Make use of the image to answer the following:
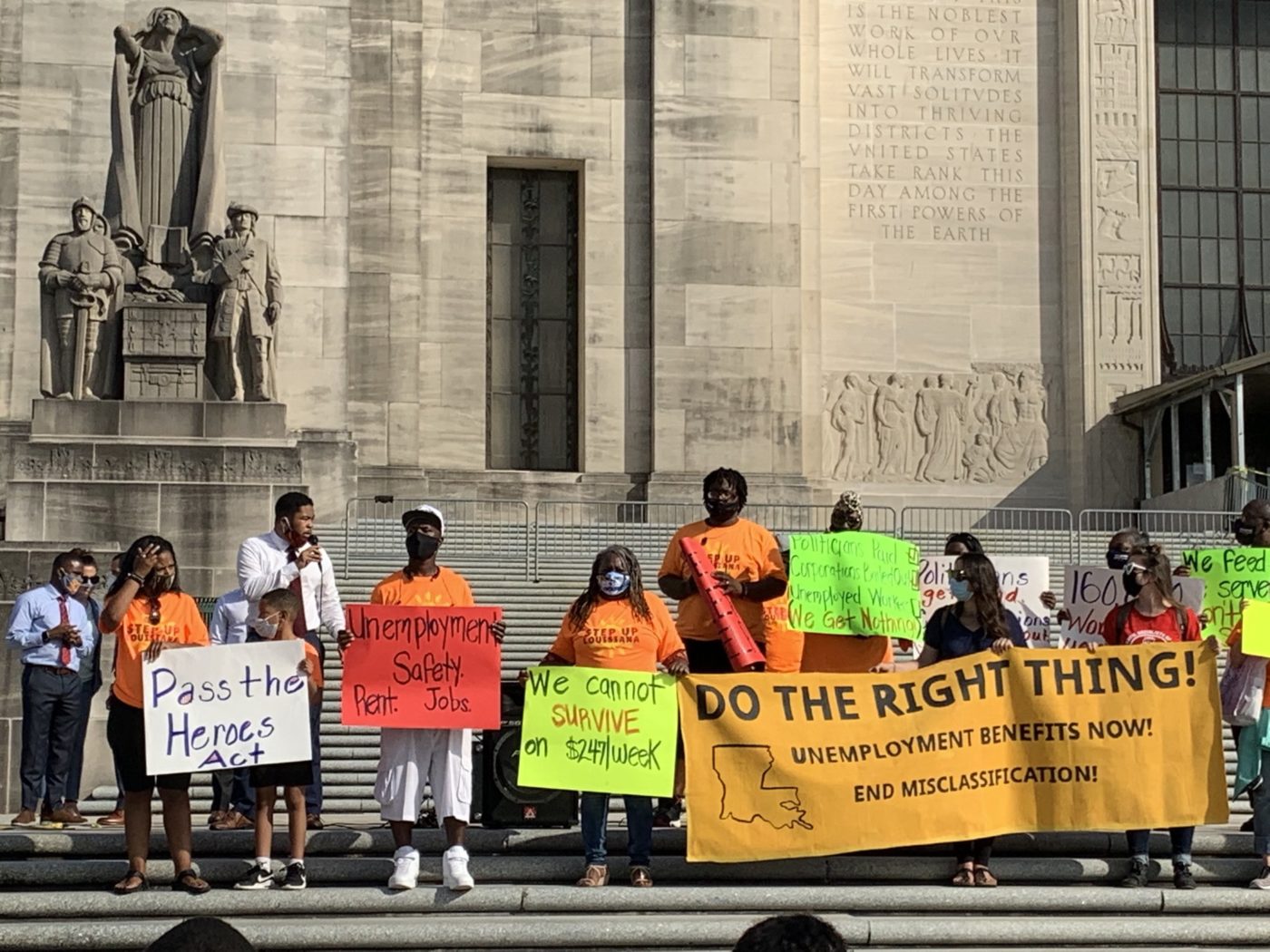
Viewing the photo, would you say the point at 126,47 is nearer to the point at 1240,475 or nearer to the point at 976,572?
the point at 976,572

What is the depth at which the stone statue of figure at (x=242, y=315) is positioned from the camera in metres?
19.8

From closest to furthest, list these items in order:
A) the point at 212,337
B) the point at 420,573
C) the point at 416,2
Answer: the point at 420,573
the point at 212,337
the point at 416,2

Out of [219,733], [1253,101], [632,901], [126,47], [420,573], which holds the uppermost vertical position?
[1253,101]

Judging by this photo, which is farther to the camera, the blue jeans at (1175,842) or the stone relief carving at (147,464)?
the stone relief carving at (147,464)

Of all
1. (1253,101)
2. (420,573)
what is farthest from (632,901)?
(1253,101)

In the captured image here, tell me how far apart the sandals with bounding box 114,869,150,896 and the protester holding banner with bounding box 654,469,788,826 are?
9.34ft

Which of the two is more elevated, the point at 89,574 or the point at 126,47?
the point at 126,47

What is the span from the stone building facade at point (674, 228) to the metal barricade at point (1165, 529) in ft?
6.90

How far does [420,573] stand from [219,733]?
4.46 feet

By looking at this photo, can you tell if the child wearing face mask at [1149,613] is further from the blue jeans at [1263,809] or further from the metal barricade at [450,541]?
the metal barricade at [450,541]

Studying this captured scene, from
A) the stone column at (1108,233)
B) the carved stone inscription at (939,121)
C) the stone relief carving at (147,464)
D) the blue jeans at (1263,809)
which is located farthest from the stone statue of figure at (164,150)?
the stone column at (1108,233)

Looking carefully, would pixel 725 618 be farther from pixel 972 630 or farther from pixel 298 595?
pixel 298 595

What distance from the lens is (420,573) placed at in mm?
11117

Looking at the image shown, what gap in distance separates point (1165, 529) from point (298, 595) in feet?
55.1
